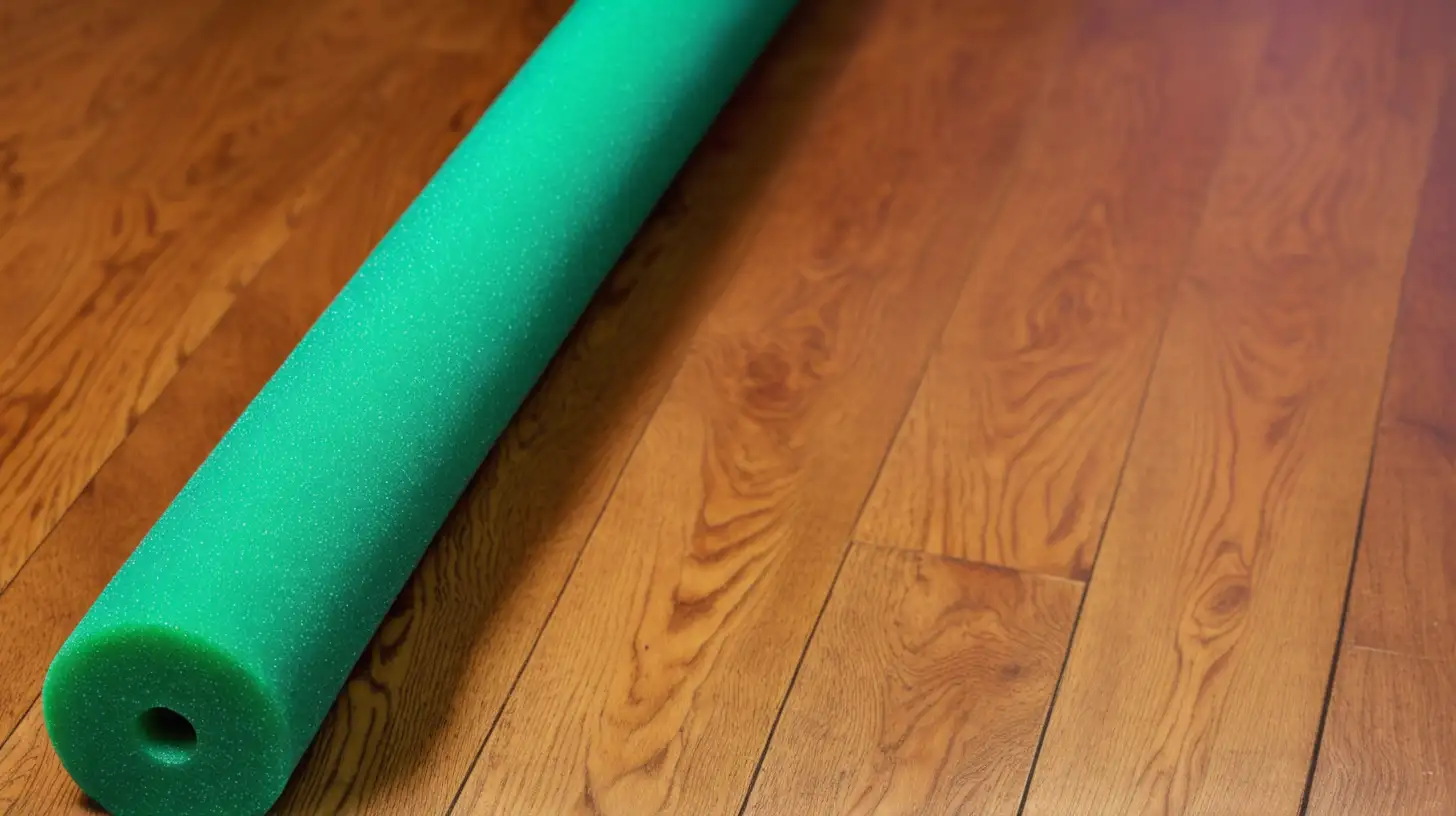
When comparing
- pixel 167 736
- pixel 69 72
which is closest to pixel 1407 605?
pixel 167 736

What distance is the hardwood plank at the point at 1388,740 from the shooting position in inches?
49.3

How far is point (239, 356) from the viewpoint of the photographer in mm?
1685

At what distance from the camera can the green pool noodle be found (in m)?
1.16

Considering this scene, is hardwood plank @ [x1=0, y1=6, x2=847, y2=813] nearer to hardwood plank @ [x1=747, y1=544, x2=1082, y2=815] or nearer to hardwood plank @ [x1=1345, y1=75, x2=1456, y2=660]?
hardwood plank @ [x1=747, y1=544, x2=1082, y2=815]

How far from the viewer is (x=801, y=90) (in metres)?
2.09

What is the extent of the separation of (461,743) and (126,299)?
70 cm

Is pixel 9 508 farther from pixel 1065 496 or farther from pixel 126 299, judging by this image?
pixel 1065 496

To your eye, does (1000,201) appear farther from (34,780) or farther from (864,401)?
(34,780)

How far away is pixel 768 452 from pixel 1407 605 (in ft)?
1.80

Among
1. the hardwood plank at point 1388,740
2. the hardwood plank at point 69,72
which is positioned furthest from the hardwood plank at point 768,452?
the hardwood plank at point 69,72

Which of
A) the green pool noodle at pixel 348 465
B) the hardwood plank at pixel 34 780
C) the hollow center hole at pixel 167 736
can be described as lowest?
the hardwood plank at pixel 34 780

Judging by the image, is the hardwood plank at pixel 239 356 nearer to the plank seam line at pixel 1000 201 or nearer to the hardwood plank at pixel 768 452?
the hardwood plank at pixel 768 452

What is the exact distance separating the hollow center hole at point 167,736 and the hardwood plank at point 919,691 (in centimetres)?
40

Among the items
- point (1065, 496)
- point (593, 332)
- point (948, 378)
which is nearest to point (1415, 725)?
point (1065, 496)
